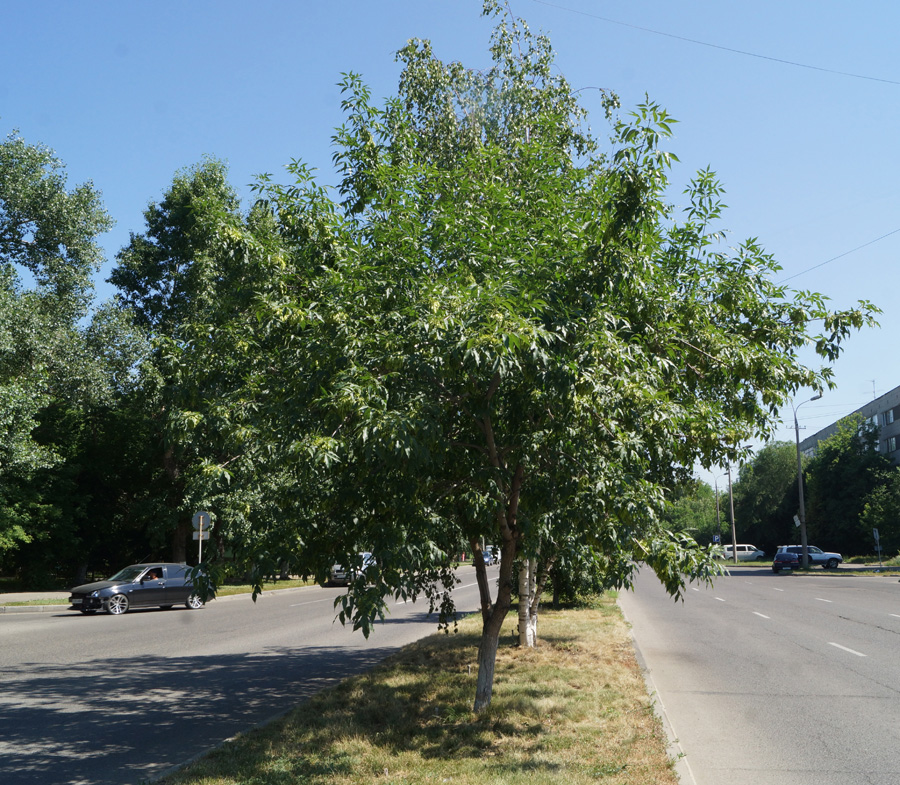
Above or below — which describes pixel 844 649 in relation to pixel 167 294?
below

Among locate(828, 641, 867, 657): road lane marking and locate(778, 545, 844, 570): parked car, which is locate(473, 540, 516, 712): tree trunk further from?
locate(778, 545, 844, 570): parked car

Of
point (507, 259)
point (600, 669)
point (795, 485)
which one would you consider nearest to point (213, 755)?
point (507, 259)

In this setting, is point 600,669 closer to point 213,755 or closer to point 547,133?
point 213,755

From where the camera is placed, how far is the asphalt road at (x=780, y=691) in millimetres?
6961

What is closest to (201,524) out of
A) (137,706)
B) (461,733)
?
(137,706)

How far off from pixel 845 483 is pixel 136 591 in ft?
195

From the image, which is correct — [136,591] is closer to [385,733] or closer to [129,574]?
[129,574]

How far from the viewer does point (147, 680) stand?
11.8m

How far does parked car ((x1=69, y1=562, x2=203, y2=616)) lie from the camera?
22.5 metres

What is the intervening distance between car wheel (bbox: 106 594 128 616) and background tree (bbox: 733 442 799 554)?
73.0 metres

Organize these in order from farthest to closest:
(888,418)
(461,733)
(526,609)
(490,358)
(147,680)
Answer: (888,418) → (526,609) → (147,680) → (461,733) → (490,358)

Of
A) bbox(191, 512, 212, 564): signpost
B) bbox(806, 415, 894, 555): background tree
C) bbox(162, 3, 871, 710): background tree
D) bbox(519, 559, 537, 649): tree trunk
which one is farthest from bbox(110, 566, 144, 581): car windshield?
bbox(806, 415, 894, 555): background tree

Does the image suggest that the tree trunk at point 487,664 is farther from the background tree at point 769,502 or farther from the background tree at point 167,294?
the background tree at point 769,502

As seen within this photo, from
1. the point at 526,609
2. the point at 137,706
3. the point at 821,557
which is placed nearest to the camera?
the point at 137,706
